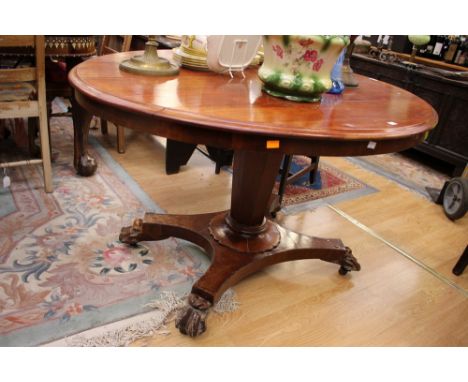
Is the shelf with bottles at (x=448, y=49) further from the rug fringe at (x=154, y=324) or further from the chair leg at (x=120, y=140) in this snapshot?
the rug fringe at (x=154, y=324)

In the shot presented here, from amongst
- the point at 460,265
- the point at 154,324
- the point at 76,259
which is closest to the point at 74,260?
the point at 76,259

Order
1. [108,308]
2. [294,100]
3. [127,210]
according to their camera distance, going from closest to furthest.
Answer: [294,100] < [108,308] < [127,210]

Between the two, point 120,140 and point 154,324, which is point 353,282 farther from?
point 120,140

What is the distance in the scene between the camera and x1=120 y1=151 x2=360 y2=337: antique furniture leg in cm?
141

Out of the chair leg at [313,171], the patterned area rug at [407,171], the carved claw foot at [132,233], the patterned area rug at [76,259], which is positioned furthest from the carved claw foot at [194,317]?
the patterned area rug at [407,171]

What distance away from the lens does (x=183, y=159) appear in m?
2.37

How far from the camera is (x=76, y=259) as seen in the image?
1.55 metres

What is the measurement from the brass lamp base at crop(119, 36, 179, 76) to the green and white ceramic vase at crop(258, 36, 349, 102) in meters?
0.31

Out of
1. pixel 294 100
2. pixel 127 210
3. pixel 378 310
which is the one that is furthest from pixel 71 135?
pixel 378 310

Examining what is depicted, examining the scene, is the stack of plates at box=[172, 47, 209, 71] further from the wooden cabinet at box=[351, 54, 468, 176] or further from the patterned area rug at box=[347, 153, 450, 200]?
the wooden cabinet at box=[351, 54, 468, 176]

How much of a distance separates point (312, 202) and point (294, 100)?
3.94ft

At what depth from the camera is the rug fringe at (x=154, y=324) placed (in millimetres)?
1204

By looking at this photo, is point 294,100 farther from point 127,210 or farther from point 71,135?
point 71,135

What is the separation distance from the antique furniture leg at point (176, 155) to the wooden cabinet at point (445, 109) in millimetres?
1823
